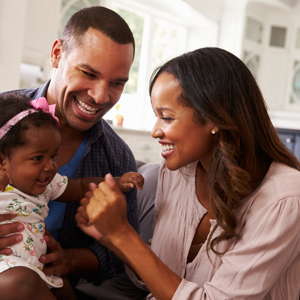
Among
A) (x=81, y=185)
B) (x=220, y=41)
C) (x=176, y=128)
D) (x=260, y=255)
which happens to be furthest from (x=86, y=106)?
(x=220, y=41)

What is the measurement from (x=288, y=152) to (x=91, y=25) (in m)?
0.92

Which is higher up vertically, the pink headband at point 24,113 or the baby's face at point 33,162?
the pink headband at point 24,113

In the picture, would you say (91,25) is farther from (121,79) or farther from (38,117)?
(38,117)

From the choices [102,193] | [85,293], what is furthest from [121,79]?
[85,293]

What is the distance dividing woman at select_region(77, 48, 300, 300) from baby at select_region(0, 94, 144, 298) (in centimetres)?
16

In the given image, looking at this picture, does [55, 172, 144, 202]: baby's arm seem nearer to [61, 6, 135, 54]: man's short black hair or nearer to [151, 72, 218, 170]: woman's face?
[151, 72, 218, 170]: woman's face

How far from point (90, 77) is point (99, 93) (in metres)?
0.08

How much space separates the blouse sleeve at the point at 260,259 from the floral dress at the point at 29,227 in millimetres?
459

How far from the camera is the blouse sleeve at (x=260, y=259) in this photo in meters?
1.06

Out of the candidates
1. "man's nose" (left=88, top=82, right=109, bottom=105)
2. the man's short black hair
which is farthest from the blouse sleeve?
the man's short black hair

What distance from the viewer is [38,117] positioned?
1250 millimetres

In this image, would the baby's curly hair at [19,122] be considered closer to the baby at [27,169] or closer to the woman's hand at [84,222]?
the baby at [27,169]

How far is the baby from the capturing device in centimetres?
118

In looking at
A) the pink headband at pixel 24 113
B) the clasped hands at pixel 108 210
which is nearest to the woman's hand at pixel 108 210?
the clasped hands at pixel 108 210
